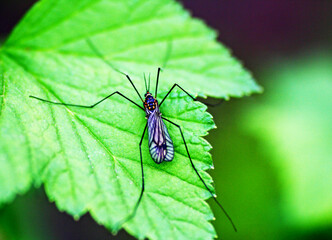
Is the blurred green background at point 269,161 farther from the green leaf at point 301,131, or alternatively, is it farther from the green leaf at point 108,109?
the green leaf at point 108,109

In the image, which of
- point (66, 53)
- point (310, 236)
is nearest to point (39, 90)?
point (66, 53)

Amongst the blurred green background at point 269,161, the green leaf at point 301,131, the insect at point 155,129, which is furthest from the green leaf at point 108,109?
the green leaf at point 301,131

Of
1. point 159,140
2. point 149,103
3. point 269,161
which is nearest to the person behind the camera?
point 159,140

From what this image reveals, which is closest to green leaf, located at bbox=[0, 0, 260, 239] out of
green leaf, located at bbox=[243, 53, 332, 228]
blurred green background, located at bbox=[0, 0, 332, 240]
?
blurred green background, located at bbox=[0, 0, 332, 240]

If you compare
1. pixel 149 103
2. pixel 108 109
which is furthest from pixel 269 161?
pixel 108 109

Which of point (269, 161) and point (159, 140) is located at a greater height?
point (269, 161)

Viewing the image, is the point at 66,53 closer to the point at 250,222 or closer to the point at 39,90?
the point at 39,90

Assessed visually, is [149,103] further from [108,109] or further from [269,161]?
[269,161]
